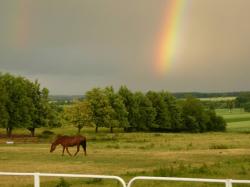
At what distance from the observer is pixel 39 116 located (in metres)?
91.5

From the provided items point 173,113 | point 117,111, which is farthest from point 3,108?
point 173,113

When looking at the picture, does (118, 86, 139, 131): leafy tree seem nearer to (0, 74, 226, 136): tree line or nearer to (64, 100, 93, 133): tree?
(0, 74, 226, 136): tree line

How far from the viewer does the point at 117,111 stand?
10500cm

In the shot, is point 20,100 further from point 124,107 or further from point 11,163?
point 11,163

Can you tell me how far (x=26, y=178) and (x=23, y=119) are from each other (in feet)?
211

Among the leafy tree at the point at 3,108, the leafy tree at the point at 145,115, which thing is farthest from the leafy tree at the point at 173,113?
the leafy tree at the point at 3,108

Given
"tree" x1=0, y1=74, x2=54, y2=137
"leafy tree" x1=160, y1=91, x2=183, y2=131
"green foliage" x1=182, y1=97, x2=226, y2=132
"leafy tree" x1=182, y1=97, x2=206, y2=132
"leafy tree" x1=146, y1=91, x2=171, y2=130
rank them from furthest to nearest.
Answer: "green foliage" x1=182, y1=97, x2=226, y2=132
"leafy tree" x1=182, y1=97, x2=206, y2=132
"leafy tree" x1=160, y1=91, x2=183, y2=131
"leafy tree" x1=146, y1=91, x2=171, y2=130
"tree" x1=0, y1=74, x2=54, y2=137

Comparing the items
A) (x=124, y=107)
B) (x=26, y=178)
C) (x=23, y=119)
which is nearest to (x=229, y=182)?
(x=26, y=178)

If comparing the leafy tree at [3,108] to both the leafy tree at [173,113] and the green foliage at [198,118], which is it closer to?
the leafy tree at [173,113]

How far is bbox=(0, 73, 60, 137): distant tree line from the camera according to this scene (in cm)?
8675

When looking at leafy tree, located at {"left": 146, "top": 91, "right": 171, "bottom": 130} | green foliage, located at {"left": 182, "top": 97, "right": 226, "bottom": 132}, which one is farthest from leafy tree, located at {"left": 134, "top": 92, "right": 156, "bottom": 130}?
green foliage, located at {"left": 182, "top": 97, "right": 226, "bottom": 132}

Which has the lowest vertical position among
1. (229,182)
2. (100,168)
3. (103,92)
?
(100,168)

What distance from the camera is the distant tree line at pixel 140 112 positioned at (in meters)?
102

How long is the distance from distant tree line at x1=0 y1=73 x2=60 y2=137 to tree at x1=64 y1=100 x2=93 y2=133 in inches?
286
